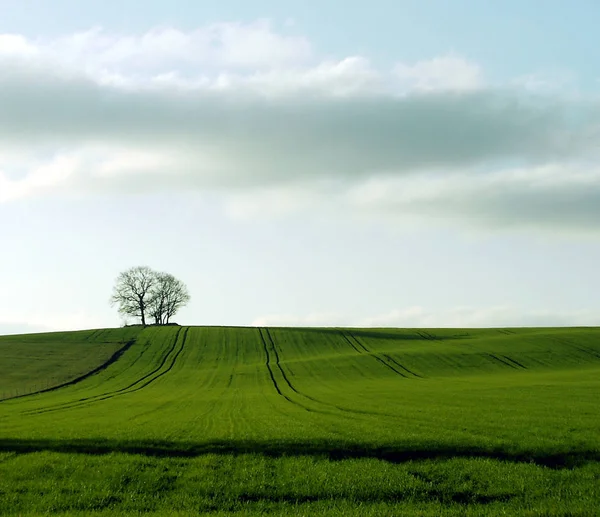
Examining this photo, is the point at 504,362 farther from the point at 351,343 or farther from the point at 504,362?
the point at 351,343

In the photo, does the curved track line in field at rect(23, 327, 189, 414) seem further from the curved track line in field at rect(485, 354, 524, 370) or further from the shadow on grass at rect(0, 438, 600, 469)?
the curved track line in field at rect(485, 354, 524, 370)

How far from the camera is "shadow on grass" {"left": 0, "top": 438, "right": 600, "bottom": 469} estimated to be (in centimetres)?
2077

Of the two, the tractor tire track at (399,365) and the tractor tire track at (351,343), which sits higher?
the tractor tire track at (351,343)

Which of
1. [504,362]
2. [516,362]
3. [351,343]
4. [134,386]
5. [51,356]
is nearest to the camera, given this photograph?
[134,386]

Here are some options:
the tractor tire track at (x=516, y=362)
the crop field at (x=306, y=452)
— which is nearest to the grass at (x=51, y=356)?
the crop field at (x=306, y=452)

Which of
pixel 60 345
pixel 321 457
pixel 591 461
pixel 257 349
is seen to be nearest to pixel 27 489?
pixel 321 457

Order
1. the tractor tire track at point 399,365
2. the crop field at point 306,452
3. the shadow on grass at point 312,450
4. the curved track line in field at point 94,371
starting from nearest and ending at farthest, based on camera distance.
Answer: the crop field at point 306,452
the shadow on grass at point 312,450
the curved track line in field at point 94,371
the tractor tire track at point 399,365

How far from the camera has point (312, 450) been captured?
22.3 m

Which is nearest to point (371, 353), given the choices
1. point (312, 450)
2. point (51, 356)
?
point (51, 356)

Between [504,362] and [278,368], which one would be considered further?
[504,362]

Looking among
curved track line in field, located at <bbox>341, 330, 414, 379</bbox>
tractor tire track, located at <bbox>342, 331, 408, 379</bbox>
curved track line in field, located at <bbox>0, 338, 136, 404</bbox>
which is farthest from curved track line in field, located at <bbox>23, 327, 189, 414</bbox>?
curved track line in field, located at <bbox>341, 330, 414, 379</bbox>

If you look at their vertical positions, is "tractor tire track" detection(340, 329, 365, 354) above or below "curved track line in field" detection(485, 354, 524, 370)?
above

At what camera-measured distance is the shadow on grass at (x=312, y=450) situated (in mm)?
20766

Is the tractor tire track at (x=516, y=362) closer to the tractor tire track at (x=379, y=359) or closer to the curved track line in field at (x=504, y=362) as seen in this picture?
the curved track line in field at (x=504, y=362)
